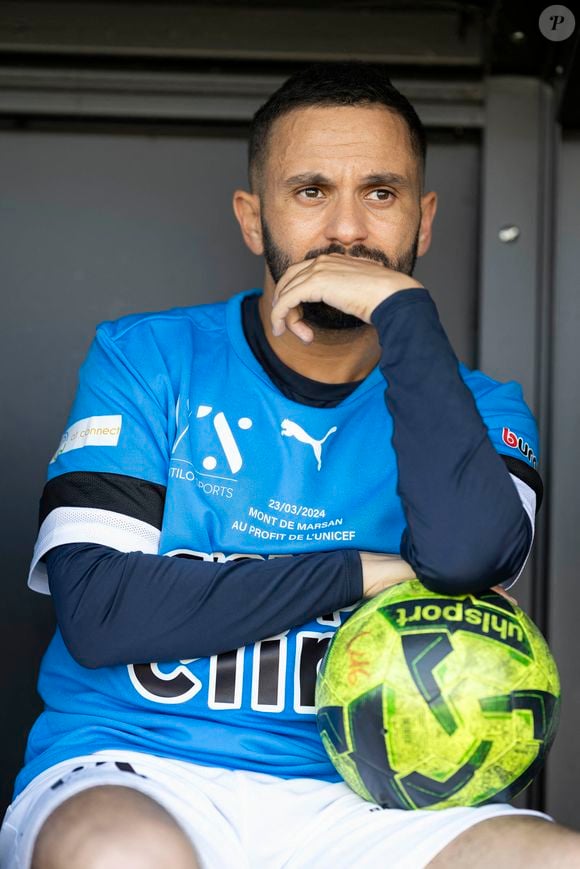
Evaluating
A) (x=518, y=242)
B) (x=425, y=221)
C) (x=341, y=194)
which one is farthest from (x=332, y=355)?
(x=518, y=242)

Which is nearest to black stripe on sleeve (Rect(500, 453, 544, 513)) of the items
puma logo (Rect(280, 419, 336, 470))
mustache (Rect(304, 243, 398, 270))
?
puma logo (Rect(280, 419, 336, 470))

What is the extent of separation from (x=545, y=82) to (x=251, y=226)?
3.62 feet

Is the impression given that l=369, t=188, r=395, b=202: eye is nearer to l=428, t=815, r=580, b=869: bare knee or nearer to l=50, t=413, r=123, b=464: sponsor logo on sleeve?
l=50, t=413, r=123, b=464: sponsor logo on sleeve

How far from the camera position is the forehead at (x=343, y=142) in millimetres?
2789

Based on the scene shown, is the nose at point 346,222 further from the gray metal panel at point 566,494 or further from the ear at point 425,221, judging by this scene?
the gray metal panel at point 566,494

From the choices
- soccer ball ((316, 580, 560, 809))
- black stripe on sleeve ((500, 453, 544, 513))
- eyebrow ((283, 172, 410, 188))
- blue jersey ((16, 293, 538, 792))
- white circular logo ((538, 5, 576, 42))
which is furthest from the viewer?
white circular logo ((538, 5, 576, 42))

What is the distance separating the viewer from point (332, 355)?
114 inches

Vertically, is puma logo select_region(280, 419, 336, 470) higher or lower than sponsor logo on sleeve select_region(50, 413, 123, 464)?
higher

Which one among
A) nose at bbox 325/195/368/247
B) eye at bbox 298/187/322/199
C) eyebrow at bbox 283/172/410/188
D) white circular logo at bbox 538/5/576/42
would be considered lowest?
nose at bbox 325/195/368/247

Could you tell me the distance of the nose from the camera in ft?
8.89

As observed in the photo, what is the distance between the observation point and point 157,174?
3746 millimetres

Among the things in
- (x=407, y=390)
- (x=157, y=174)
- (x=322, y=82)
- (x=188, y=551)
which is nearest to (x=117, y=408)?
(x=188, y=551)

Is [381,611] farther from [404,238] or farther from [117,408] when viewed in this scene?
→ [404,238]

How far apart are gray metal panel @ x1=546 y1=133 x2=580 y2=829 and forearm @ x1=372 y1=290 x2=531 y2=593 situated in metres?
1.21
